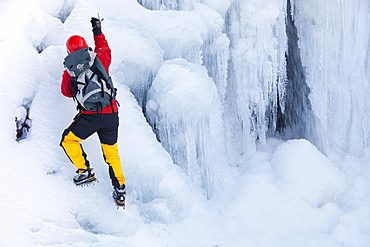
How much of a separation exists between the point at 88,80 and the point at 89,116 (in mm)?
296

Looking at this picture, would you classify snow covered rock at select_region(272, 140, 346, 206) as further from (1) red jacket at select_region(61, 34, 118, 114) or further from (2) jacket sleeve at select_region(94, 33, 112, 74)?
(2) jacket sleeve at select_region(94, 33, 112, 74)

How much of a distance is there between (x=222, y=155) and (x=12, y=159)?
8.11 ft

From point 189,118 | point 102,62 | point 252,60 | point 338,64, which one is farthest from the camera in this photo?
point 338,64

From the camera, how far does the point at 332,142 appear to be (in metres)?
5.40

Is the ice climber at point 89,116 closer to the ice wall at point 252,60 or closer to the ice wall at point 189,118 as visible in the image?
the ice wall at point 189,118

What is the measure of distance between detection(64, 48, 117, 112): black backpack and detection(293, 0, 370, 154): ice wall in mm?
3378

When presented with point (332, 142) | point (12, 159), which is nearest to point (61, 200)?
point (12, 159)

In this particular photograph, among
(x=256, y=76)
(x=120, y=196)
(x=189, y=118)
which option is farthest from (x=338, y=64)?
(x=120, y=196)

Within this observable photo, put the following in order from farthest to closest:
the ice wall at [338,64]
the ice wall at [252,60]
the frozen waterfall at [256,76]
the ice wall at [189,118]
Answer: the ice wall at [338,64], the ice wall at [252,60], the frozen waterfall at [256,76], the ice wall at [189,118]

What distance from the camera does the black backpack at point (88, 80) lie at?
2.71 meters

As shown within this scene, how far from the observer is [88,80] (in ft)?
9.12

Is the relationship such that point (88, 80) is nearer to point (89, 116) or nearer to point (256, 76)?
point (89, 116)

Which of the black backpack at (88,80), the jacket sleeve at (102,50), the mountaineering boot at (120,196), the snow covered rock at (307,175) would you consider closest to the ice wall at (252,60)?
the snow covered rock at (307,175)

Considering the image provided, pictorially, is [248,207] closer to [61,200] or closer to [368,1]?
[61,200]
